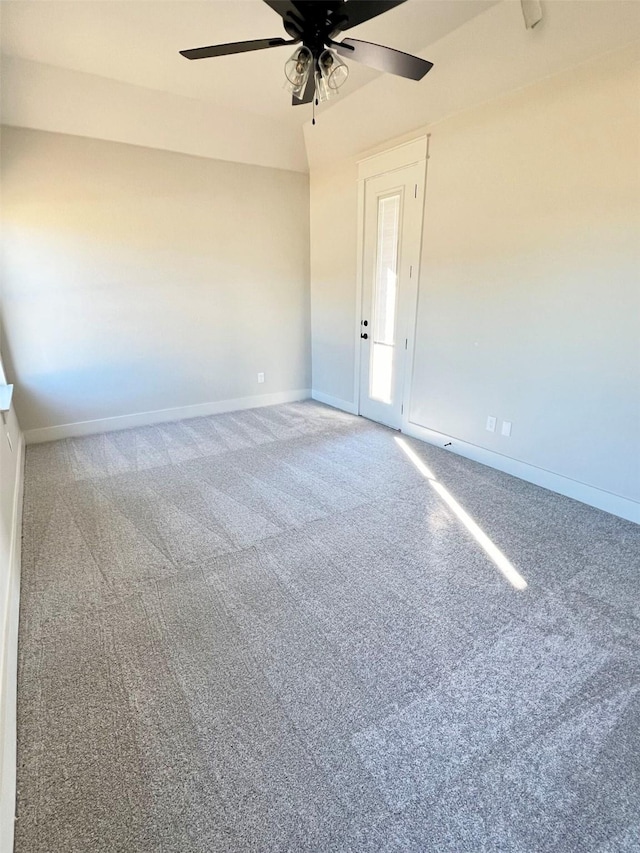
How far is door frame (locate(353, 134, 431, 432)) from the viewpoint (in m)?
3.54

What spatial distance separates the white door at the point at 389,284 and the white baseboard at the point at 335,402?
0.82 feet

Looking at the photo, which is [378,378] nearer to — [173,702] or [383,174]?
[383,174]

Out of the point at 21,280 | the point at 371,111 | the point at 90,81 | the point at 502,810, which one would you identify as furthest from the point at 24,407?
the point at 502,810

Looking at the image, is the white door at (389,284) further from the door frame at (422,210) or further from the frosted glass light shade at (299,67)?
the frosted glass light shade at (299,67)

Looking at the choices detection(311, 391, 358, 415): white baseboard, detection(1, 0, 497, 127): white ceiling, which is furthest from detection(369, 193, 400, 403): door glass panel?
detection(1, 0, 497, 127): white ceiling

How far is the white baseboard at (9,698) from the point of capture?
3.67ft

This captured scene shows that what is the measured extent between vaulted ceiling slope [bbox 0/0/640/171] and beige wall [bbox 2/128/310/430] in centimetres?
27

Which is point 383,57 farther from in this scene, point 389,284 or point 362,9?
point 389,284

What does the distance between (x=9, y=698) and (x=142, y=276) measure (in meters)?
3.78

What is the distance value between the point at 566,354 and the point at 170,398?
12.6ft

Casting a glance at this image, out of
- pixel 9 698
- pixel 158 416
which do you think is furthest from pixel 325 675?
pixel 158 416

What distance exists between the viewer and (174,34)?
2748 millimetres

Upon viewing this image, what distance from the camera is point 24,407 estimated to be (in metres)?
3.89

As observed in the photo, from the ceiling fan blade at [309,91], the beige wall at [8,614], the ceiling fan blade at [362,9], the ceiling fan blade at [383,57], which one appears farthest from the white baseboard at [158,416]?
the ceiling fan blade at [362,9]
